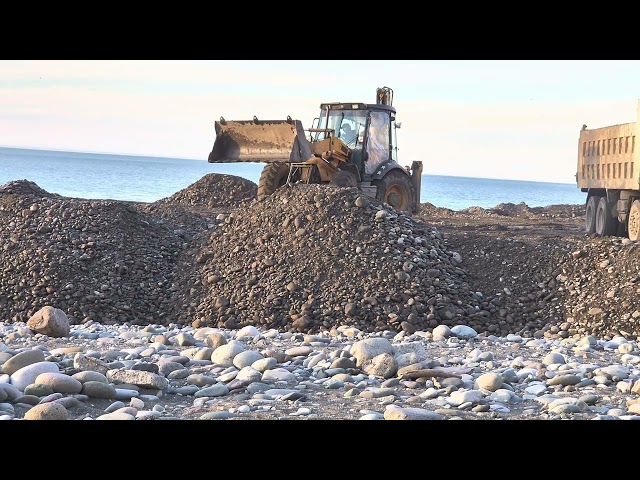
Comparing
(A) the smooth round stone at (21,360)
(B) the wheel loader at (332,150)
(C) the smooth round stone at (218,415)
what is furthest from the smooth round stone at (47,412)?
(B) the wheel loader at (332,150)

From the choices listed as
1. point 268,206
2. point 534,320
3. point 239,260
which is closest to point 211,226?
point 268,206

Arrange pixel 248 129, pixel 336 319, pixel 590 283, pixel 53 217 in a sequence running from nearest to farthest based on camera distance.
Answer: pixel 336 319 < pixel 590 283 < pixel 53 217 < pixel 248 129

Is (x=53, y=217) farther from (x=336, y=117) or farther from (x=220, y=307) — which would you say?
(x=336, y=117)

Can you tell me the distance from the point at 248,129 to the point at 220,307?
5675mm

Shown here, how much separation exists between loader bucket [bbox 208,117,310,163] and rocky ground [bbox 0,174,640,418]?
210cm

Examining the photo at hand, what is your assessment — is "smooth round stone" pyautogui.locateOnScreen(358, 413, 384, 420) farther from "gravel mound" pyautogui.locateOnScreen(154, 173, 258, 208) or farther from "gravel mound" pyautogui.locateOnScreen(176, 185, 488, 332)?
"gravel mound" pyautogui.locateOnScreen(154, 173, 258, 208)

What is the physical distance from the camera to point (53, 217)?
1423 cm

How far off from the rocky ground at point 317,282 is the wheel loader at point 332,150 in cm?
223

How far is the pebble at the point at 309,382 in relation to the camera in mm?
6645

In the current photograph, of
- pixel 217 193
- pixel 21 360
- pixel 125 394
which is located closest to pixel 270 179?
pixel 217 193

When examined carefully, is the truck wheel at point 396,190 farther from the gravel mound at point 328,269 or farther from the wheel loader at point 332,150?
the gravel mound at point 328,269

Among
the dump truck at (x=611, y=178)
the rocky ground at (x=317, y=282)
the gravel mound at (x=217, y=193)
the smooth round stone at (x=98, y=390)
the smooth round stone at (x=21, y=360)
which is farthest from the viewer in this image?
the gravel mound at (x=217, y=193)

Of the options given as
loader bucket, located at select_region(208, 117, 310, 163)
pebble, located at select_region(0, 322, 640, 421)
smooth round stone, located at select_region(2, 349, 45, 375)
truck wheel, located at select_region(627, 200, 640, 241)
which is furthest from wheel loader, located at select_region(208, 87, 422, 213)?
smooth round stone, located at select_region(2, 349, 45, 375)

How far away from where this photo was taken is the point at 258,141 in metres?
16.9
